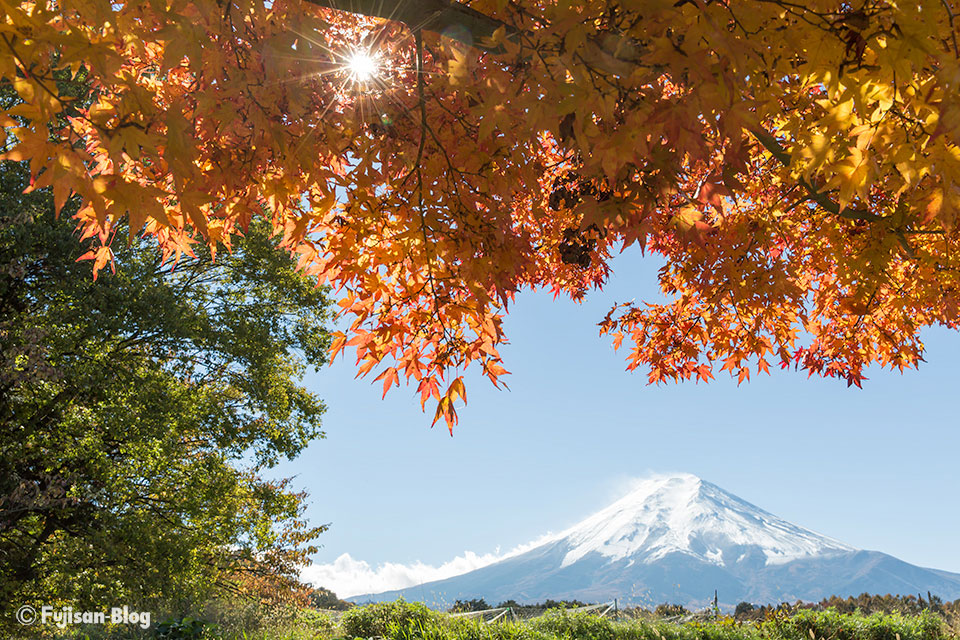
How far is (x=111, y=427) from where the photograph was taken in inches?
335

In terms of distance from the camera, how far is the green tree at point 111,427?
837cm

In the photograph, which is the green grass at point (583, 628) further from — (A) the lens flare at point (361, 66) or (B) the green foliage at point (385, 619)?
(A) the lens flare at point (361, 66)

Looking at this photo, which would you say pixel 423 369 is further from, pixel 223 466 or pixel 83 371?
pixel 223 466

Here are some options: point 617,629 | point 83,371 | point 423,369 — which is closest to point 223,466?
point 83,371

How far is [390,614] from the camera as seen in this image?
7.80m

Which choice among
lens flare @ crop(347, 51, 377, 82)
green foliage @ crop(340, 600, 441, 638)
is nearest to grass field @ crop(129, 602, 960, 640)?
green foliage @ crop(340, 600, 441, 638)

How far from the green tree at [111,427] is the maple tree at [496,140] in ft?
19.2

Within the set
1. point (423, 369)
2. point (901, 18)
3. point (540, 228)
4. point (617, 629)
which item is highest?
point (540, 228)

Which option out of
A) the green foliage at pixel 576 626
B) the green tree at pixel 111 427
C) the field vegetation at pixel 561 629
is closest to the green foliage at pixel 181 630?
the field vegetation at pixel 561 629

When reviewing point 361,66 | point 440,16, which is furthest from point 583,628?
point 440,16

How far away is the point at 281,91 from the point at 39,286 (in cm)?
944

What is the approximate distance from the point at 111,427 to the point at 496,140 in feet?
26.3

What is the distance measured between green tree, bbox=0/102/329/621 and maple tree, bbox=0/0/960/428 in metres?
5.84

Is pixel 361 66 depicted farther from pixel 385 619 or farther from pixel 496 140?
pixel 385 619
